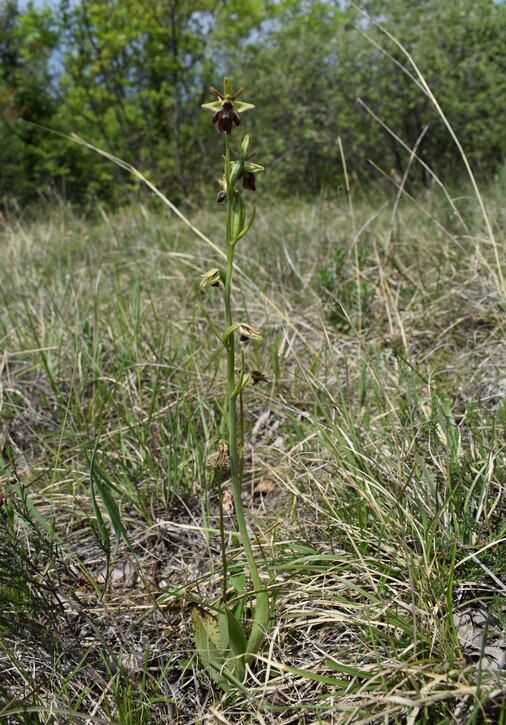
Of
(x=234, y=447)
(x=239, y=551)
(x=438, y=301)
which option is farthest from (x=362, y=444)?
(x=438, y=301)

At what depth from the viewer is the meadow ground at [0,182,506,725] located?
3.49ft

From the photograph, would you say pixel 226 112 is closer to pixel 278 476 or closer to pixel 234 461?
pixel 234 461

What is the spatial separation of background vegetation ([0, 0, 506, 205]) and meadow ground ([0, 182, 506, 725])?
382 centimetres

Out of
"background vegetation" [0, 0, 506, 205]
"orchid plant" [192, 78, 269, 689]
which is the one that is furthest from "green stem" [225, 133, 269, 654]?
"background vegetation" [0, 0, 506, 205]

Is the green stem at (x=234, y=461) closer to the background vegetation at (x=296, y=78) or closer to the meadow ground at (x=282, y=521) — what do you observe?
the meadow ground at (x=282, y=521)

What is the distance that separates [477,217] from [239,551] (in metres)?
2.62

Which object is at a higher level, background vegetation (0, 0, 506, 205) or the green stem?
background vegetation (0, 0, 506, 205)

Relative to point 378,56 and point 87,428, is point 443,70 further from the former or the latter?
point 87,428

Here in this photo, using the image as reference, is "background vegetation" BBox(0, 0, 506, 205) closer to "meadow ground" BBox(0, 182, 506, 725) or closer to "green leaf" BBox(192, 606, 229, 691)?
"meadow ground" BBox(0, 182, 506, 725)

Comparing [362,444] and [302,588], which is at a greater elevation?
[362,444]

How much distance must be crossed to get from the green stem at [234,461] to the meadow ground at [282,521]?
66 millimetres

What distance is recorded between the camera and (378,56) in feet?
24.6

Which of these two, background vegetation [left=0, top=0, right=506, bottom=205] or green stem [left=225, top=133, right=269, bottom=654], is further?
background vegetation [left=0, top=0, right=506, bottom=205]

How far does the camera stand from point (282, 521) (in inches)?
56.6
